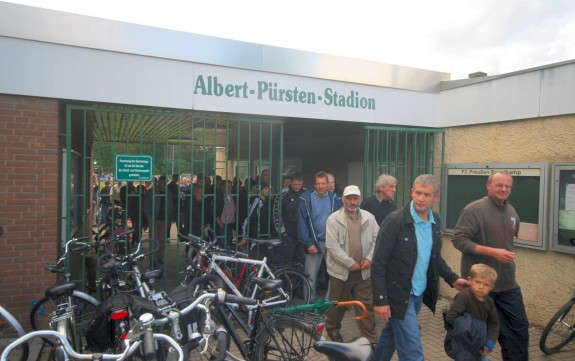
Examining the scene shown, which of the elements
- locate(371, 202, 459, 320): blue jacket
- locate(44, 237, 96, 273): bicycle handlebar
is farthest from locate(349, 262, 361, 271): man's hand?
locate(44, 237, 96, 273): bicycle handlebar

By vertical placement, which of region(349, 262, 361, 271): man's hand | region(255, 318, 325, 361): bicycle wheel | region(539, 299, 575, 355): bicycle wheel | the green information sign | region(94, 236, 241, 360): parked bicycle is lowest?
region(539, 299, 575, 355): bicycle wheel

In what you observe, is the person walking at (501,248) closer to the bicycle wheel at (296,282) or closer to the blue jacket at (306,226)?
the blue jacket at (306,226)

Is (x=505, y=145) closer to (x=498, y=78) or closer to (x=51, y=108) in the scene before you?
(x=498, y=78)

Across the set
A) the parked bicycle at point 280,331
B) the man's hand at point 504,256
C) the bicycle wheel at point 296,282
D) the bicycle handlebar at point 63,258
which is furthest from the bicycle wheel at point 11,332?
the man's hand at point 504,256

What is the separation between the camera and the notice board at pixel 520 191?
17.5 feet

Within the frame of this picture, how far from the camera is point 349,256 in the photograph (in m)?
4.52

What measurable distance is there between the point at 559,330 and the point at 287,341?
11.1 ft

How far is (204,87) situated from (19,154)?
2118 millimetres

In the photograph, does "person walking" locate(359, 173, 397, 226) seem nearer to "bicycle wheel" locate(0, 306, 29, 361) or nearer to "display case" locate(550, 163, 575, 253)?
"display case" locate(550, 163, 575, 253)

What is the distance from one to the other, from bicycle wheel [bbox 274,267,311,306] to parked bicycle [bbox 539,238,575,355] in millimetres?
2751

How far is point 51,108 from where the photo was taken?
455 centimetres

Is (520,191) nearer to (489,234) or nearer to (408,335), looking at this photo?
(489,234)

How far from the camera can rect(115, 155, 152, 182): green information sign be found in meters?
5.09

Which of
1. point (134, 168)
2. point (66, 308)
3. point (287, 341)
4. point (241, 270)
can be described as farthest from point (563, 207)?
point (66, 308)
